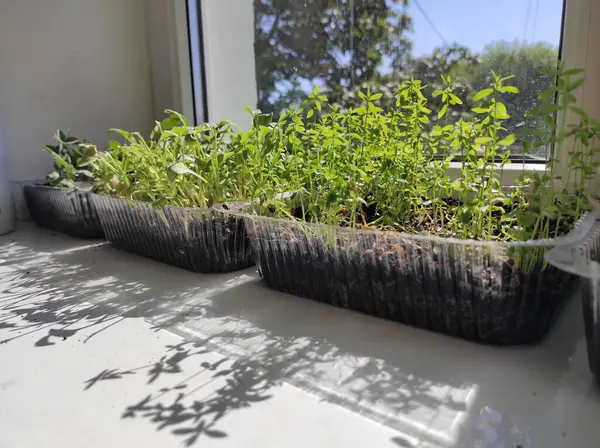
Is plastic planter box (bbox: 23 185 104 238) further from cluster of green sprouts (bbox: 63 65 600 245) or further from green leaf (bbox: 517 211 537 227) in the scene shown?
green leaf (bbox: 517 211 537 227)

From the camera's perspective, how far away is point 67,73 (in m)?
1.15

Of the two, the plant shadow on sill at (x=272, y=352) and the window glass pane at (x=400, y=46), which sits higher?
the window glass pane at (x=400, y=46)

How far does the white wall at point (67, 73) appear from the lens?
1084mm

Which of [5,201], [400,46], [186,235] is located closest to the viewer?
[186,235]

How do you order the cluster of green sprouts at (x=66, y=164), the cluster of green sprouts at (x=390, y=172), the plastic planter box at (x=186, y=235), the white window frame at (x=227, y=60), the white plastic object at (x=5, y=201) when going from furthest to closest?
the white window frame at (x=227, y=60)
the white plastic object at (x=5, y=201)
the cluster of green sprouts at (x=66, y=164)
the plastic planter box at (x=186, y=235)
the cluster of green sprouts at (x=390, y=172)

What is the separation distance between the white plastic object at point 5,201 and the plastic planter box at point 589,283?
1.11 m

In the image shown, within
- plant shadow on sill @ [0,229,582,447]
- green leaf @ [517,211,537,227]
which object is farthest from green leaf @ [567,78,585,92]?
plant shadow on sill @ [0,229,582,447]

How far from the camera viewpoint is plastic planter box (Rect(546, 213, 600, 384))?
368 mm

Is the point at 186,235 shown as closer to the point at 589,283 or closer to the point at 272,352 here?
the point at 272,352

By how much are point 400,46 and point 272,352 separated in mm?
694

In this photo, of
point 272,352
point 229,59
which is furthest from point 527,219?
point 229,59

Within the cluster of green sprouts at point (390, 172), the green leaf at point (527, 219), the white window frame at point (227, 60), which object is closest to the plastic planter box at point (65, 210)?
the cluster of green sprouts at point (390, 172)

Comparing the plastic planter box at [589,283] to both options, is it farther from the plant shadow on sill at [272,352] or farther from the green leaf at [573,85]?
the green leaf at [573,85]

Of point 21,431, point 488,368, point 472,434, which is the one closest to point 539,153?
point 488,368
